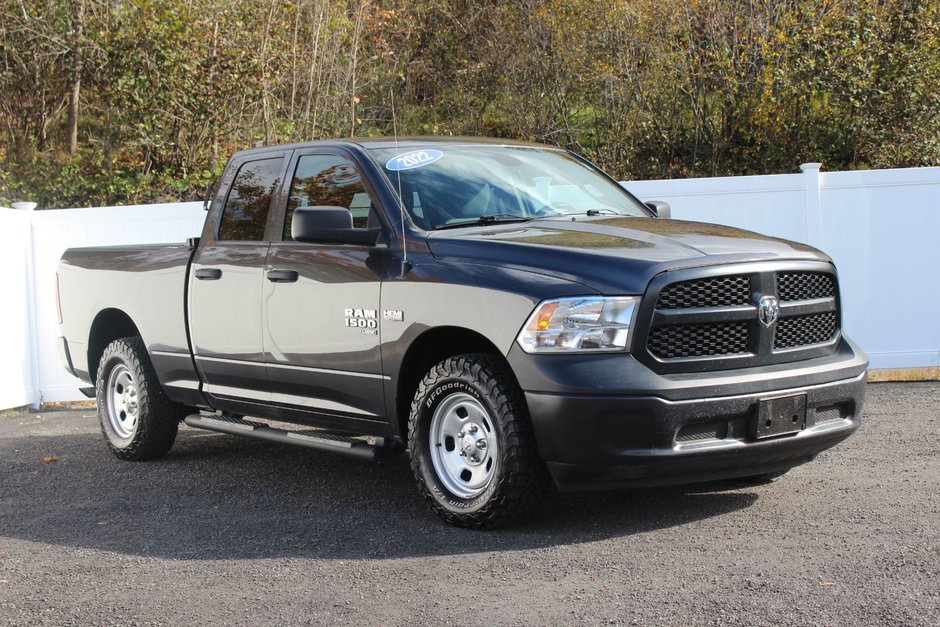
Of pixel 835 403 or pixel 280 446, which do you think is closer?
pixel 835 403

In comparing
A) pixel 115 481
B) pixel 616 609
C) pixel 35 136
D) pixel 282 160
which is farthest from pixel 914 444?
pixel 35 136

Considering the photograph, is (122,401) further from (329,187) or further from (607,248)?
(607,248)

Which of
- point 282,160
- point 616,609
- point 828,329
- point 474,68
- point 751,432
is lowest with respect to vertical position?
point 616,609

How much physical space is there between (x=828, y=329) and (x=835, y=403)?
399 mm

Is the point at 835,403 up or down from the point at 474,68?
down

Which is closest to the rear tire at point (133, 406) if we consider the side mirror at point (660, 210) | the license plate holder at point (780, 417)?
the side mirror at point (660, 210)

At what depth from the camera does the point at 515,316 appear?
529 cm

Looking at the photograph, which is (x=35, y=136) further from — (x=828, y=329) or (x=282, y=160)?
(x=828, y=329)

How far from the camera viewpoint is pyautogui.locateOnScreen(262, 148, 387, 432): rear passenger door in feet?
20.0

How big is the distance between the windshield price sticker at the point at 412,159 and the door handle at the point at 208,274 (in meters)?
1.43

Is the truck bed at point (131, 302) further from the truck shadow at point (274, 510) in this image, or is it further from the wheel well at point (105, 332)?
the truck shadow at point (274, 510)

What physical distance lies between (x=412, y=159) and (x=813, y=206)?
5197mm

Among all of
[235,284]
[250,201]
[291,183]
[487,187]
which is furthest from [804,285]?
[250,201]

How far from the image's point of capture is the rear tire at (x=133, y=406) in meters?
7.90
